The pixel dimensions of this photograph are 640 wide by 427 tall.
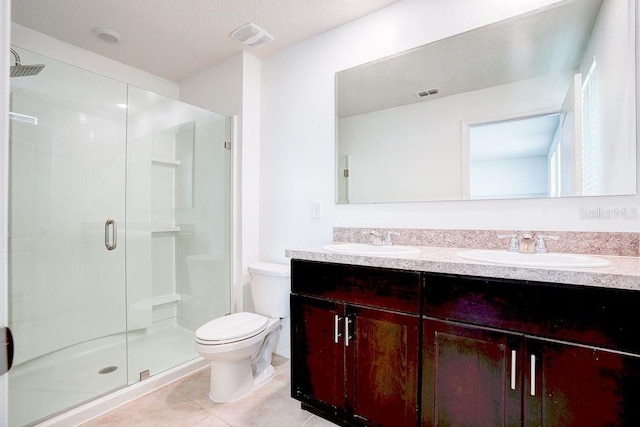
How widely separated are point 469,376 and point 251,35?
240cm

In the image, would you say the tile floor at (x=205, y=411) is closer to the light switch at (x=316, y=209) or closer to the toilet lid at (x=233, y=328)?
the toilet lid at (x=233, y=328)

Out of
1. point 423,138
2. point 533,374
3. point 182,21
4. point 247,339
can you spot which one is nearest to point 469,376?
point 533,374

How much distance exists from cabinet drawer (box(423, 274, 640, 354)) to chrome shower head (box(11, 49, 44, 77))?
232 cm

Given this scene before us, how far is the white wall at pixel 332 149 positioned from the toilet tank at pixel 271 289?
0.91 ft

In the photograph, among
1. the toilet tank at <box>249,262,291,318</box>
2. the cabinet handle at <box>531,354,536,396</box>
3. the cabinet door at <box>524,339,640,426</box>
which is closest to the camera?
the cabinet door at <box>524,339,640,426</box>

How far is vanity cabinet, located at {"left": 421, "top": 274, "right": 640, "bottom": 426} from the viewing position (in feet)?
3.14

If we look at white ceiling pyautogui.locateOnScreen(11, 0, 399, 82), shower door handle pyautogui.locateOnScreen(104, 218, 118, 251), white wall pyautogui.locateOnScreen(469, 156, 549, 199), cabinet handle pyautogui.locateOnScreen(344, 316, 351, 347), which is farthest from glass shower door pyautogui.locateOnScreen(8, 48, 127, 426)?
white wall pyautogui.locateOnScreen(469, 156, 549, 199)

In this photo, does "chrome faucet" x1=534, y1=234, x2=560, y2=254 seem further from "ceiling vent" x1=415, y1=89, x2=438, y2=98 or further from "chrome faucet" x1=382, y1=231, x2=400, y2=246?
"ceiling vent" x1=415, y1=89, x2=438, y2=98

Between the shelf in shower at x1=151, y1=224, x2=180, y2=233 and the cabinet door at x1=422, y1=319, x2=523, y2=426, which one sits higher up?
the shelf in shower at x1=151, y1=224, x2=180, y2=233

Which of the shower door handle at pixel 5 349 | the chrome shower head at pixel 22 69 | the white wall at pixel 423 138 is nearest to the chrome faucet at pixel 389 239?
the white wall at pixel 423 138

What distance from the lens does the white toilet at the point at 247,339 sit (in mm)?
1699

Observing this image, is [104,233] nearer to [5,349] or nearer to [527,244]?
[5,349]

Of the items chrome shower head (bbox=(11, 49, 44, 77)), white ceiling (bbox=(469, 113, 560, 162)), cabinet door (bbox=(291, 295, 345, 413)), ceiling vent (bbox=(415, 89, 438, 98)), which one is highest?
chrome shower head (bbox=(11, 49, 44, 77))

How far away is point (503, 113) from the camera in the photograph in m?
1.60
